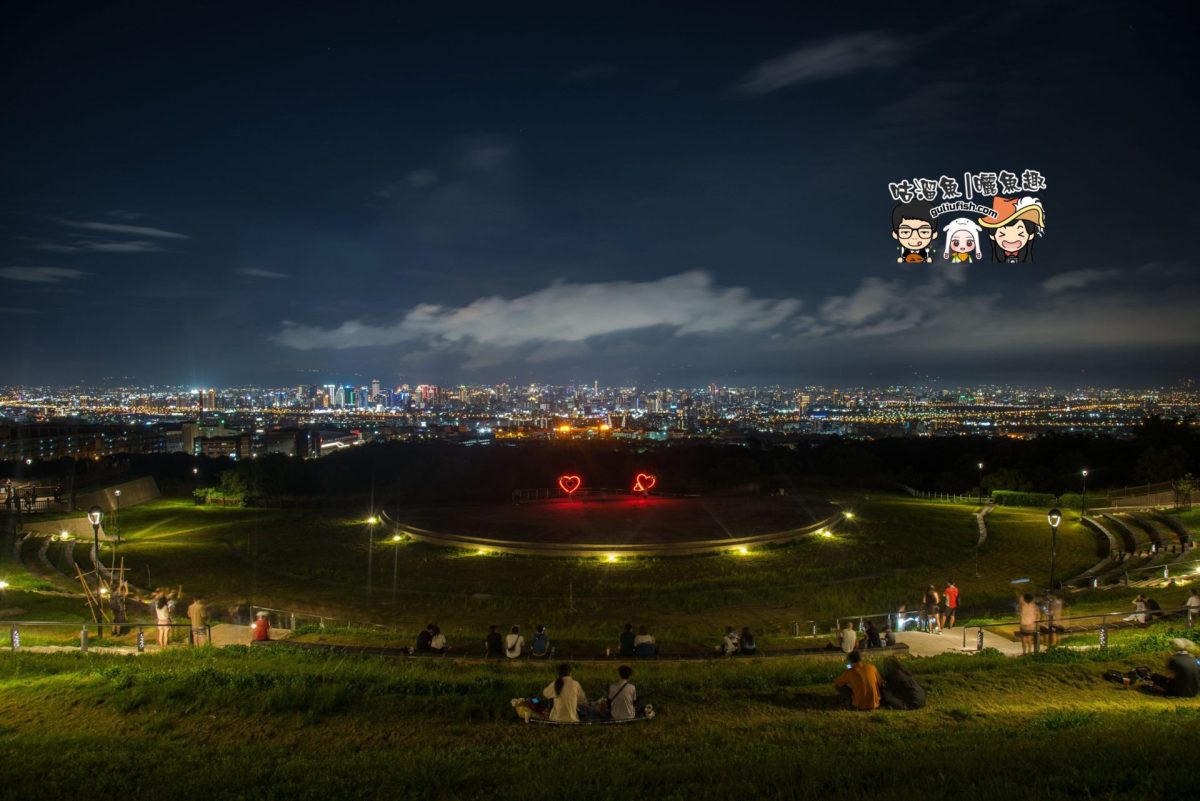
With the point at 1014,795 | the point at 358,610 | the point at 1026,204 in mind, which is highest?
the point at 1026,204

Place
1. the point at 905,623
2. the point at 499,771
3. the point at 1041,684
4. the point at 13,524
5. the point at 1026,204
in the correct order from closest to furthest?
the point at 499,771
the point at 1041,684
the point at 905,623
the point at 1026,204
the point at 13,524

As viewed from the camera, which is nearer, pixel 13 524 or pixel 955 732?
pixel 955 732

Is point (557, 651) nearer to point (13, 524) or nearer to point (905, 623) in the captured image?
point (905, 623)

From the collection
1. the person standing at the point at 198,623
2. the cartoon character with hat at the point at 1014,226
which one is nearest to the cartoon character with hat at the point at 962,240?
the cartoon character with hat at the point at 1014,226

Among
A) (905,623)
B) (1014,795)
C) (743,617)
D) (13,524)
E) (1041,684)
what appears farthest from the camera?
(13,524)

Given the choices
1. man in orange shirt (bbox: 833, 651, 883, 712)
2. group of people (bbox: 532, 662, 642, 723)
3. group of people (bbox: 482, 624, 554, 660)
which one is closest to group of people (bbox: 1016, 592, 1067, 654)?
man in orange shirt (bbox: 833, 651, 883, 712)

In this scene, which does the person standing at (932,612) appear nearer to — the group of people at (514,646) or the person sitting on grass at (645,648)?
the person sitting on grass at (645,648)

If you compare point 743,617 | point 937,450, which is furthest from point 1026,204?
point 937,450

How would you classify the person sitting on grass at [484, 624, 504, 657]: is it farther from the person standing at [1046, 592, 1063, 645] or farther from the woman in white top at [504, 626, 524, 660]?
the person standing at [1046, 592, 1063, 645]
